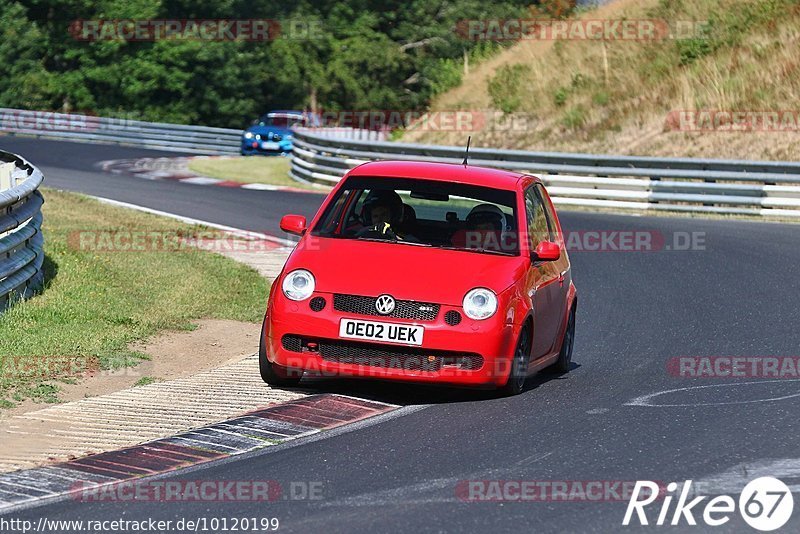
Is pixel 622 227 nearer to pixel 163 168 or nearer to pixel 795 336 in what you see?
pixel 795 336

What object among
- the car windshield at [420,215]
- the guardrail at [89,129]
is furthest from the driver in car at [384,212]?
the guardrail at [89,129]

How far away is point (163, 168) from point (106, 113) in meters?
22.4

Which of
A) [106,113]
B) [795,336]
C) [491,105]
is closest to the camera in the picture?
[795,336]

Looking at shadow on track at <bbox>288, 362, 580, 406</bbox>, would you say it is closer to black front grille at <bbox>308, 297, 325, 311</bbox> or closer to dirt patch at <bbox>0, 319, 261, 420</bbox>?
black front grille at <bbox>308, 297, 325, 311</bbox>

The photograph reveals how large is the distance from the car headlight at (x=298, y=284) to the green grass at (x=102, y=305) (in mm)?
1651

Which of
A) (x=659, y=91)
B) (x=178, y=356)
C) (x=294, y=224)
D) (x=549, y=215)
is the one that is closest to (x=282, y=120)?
(x=659, y=91)

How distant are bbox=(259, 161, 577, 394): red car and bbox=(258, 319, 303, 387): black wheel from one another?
0.01 m

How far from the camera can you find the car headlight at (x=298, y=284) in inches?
344

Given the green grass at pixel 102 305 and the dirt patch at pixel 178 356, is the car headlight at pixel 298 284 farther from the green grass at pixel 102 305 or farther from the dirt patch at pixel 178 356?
the green grass at pixel 102 305

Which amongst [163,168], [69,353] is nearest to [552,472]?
[69,353]

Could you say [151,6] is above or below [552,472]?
above

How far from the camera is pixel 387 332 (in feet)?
27.8

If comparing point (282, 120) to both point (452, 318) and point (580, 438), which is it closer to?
point (452, 318)

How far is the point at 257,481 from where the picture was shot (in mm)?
6562
